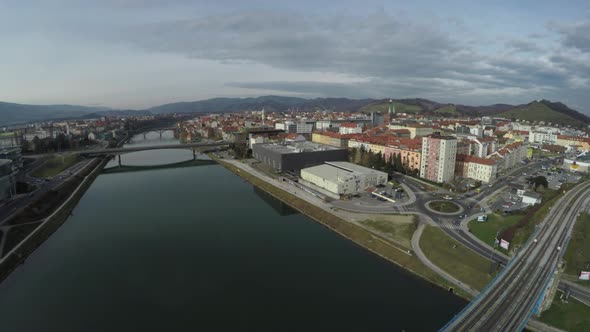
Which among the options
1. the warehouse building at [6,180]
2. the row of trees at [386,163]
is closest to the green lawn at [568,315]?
the row of trees at [386,163]

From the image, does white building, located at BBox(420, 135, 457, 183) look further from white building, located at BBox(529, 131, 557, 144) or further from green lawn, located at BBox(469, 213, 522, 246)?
white building, located at BBox(529, 131, 557, 144)

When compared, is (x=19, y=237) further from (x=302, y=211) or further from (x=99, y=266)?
(x=302, y=211)

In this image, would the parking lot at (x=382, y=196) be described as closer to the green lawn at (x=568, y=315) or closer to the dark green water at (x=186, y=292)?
the dark green water at (x=186, y=292)

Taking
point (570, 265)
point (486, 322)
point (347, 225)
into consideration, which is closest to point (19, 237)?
point (347, 225)

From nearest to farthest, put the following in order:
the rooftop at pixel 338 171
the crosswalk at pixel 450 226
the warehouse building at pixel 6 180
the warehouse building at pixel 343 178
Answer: the crosswalk at pixel 450 226 < the warehouse building at pixel 6 180 < the warehouse building at pixel 343 178 < the rooftop at pixel 338 171

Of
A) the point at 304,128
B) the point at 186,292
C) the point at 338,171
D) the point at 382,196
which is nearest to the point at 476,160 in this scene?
the point at 382,196

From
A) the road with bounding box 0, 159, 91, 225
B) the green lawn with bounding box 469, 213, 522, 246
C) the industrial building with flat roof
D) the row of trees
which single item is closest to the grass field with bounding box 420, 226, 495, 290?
the green lawn with bounding box 469, 213, 522, 246

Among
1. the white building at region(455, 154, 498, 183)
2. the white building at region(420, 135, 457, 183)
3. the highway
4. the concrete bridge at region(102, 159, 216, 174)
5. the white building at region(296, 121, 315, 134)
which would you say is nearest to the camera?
the highway
